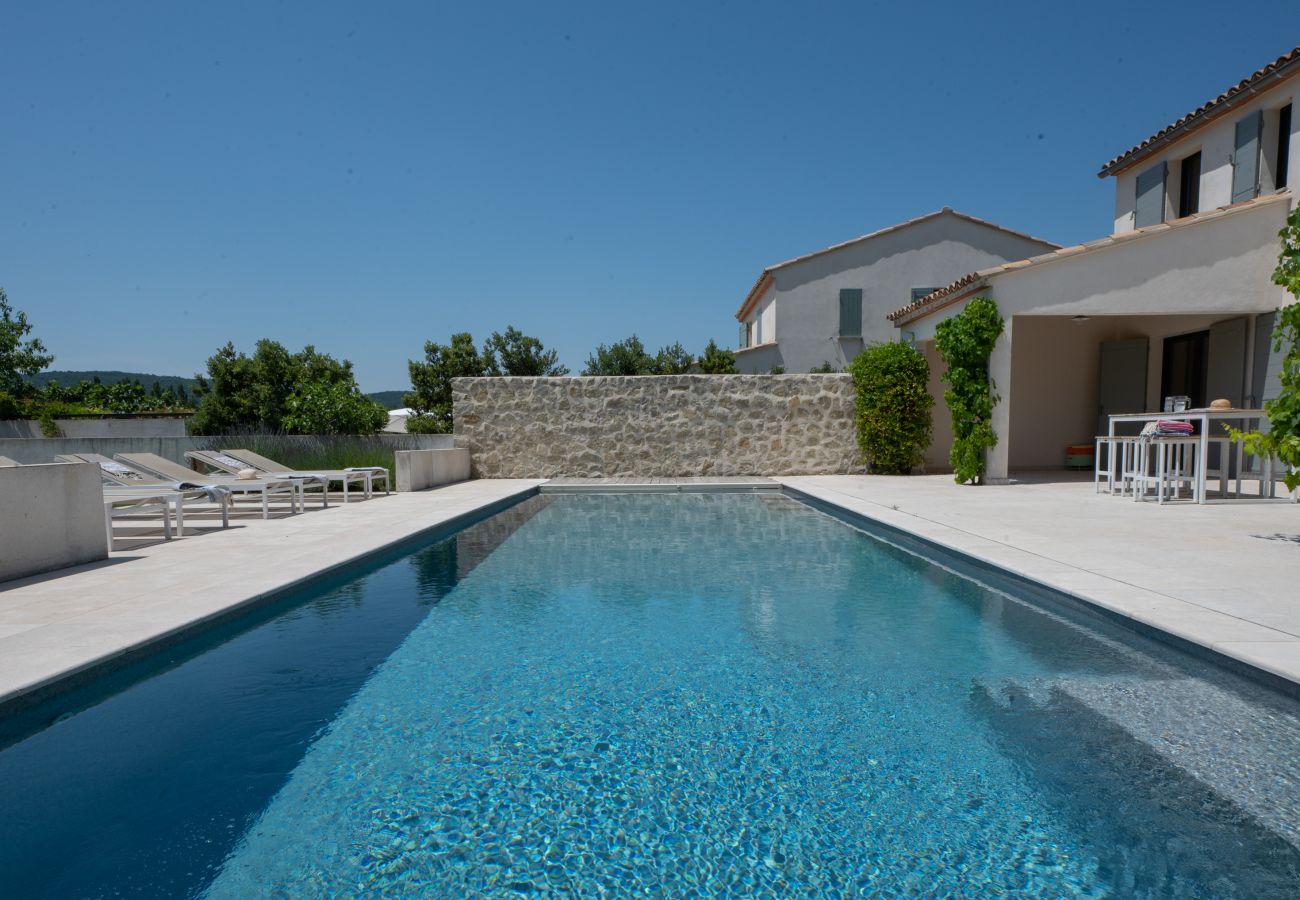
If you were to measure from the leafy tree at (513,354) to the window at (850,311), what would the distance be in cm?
1317

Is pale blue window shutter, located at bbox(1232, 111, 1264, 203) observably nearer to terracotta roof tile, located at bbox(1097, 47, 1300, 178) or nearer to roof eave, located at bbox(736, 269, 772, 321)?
terracotta roof tile, located at bbox(1097, 47, 1300, 178)

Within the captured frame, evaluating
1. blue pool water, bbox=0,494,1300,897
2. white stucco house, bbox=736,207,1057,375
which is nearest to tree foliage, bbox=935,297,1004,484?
blue pool water, bbox=0,494,1300,897

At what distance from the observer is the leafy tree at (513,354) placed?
1211 inches

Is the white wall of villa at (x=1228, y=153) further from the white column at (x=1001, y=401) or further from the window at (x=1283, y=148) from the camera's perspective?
the white column at (x=1001, y=401)

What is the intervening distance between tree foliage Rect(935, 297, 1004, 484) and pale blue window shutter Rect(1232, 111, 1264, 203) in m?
4.24

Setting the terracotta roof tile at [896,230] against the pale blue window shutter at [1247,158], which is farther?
the terracotta roof tile at [896,230]

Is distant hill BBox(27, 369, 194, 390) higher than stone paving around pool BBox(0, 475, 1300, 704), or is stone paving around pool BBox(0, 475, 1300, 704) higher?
distant hill BBox(27, 369, 194, 390)

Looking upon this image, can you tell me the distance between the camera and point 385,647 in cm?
409

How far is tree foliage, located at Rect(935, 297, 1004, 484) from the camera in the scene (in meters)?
10.6

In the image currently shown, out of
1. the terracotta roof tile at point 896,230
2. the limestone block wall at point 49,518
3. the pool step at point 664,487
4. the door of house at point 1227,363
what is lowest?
the pool step at point 664,487

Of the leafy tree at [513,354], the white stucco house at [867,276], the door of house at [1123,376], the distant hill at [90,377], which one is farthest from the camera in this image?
the distant hill at [90,377]

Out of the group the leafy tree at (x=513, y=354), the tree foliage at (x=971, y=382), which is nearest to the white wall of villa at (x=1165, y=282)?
the tree foliage at (x=971, y=382)

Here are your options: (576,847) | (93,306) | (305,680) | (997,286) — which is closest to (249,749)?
(305,680)

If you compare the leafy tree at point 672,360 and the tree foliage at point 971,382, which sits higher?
the leafy tree at point 672,360
